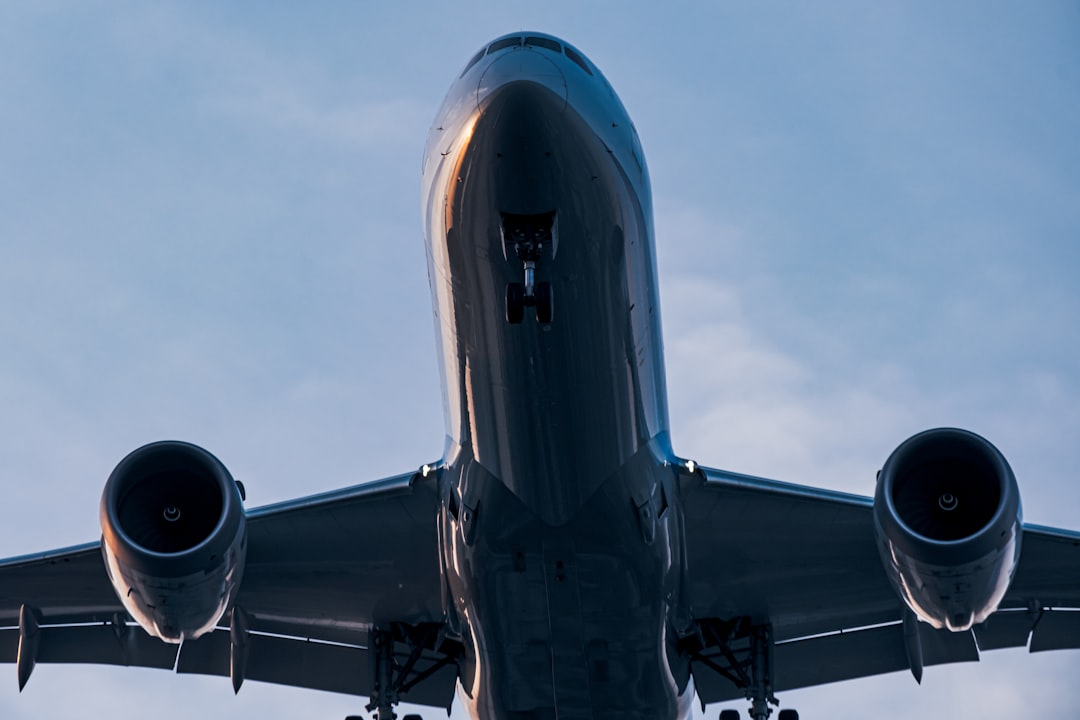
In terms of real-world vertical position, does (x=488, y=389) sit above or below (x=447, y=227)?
below

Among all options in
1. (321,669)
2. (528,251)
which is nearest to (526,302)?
(528,251)

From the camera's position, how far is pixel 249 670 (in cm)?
1991

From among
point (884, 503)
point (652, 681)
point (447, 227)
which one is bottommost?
point (652, 681)

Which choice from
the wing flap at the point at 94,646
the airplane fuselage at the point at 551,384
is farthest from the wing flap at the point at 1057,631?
the wing flap at the point at 94,646

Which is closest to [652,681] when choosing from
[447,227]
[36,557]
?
[447,227]

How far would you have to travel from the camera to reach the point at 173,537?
16.0 m

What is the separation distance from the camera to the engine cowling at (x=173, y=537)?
50.3ft

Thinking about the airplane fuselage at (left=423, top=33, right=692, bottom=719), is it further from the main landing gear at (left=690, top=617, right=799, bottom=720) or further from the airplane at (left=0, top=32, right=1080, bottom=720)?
the main landing gear at (left=690, top=617, right=799, bottom=720)

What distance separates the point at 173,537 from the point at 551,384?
4.51m

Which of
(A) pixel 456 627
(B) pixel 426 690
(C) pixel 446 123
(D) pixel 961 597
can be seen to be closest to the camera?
(C) pixel 446 123

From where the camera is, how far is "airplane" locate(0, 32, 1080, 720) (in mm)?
14000

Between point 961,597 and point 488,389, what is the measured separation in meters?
5.06

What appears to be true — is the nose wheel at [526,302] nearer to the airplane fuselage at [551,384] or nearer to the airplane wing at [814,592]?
the airplane fuselage at [551,384]

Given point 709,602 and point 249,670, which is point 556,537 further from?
point 249,670
